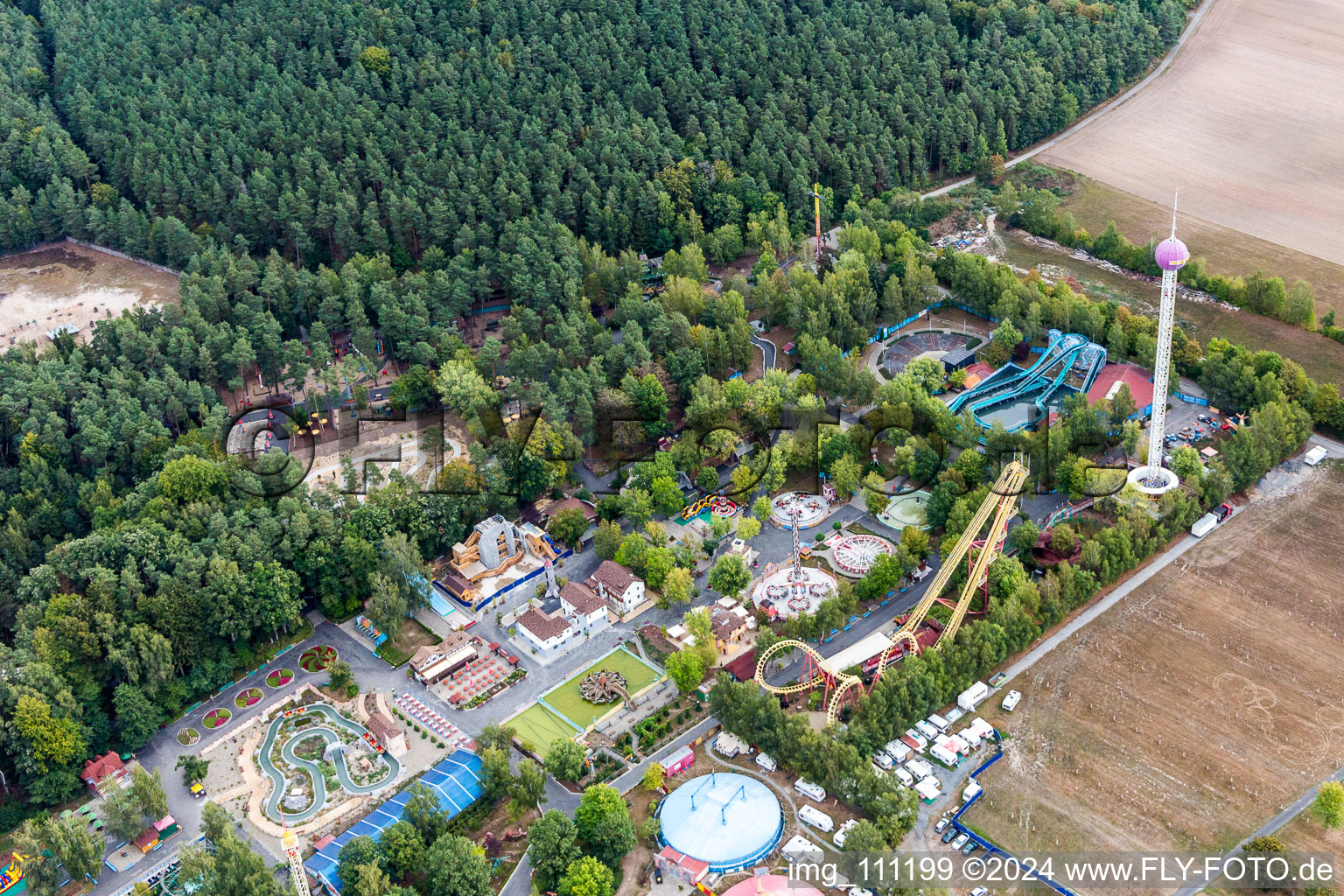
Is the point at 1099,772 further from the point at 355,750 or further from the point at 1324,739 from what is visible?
the point at 355,750

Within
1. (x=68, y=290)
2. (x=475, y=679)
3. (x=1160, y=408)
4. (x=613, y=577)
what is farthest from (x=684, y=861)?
(x=68, y=290)

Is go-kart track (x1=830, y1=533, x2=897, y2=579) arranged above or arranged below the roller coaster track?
below

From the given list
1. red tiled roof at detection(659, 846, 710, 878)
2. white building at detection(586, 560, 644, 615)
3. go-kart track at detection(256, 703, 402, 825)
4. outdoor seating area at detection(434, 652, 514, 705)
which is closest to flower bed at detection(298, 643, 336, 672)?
go-kart track at detection(256, 703, 402, 825)

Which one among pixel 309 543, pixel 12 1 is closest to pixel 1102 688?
pixel 309 543

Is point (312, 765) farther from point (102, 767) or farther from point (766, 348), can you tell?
point (766, 348)

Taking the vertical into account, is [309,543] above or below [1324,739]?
above

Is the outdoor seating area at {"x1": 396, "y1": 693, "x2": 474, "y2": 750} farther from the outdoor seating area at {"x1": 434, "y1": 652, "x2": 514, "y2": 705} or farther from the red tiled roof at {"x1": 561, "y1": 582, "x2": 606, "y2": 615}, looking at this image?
the red tiled roof at {"x1": 561, "y1": 582, "x2": 606, "y2": 615}
